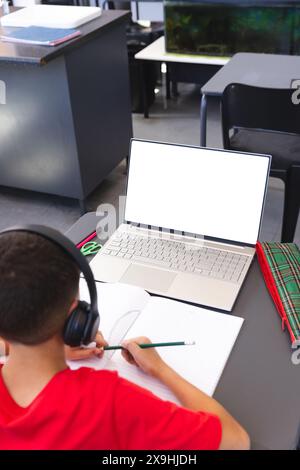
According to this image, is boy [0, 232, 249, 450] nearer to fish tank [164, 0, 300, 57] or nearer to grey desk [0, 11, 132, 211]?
grey desk [0, 11, 132, 211]

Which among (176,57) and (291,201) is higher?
(176,57)

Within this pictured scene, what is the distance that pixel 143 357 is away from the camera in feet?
2.79

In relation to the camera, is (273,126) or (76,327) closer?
(76,327)

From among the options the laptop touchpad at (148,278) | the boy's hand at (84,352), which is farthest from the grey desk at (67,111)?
the boy's hand at (84,352)

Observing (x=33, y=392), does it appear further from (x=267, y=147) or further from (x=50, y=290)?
(x=267, y=147)

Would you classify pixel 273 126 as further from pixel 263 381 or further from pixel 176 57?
pixel 176 57

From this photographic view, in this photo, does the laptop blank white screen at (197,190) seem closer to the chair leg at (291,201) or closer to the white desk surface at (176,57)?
the chair leg at (291,201)

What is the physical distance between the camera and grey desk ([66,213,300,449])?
0.78m

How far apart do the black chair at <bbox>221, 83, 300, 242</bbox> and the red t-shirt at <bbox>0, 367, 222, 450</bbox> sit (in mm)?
1509

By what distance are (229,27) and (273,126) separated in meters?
1.72

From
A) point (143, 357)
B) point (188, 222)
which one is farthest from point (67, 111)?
point (143, 357)

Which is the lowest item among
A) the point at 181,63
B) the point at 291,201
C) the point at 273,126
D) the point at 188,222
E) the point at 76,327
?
the point at 291,201

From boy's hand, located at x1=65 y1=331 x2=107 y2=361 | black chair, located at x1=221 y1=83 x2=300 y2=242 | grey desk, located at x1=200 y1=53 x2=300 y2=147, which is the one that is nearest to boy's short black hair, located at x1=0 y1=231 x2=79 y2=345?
boy's hand, located at x1=65 y1=331 x2=107 y2=361
